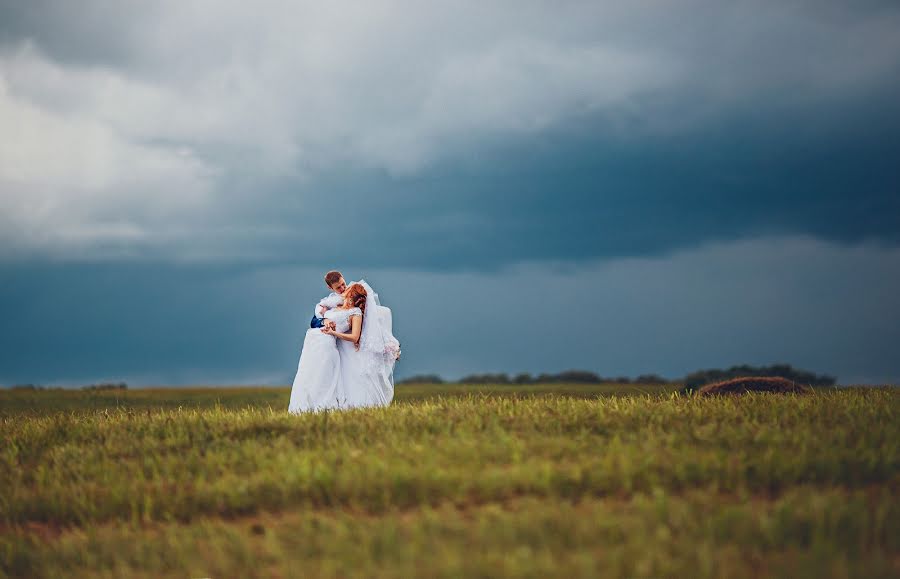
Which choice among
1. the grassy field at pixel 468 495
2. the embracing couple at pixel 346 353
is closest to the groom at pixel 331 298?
the embracing couple at pixel 346 353

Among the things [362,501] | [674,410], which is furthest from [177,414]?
[674,410]

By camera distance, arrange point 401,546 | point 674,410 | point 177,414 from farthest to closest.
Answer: point 177,414 → point 674,410 → point 401,546

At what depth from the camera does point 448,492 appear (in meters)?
8.05

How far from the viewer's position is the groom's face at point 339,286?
16.0 m

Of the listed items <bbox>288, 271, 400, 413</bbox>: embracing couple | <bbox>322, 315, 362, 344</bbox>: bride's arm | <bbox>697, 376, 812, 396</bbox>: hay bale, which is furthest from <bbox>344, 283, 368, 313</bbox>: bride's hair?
<bbox>697, 376, 812, 396</bbox>: hay bale

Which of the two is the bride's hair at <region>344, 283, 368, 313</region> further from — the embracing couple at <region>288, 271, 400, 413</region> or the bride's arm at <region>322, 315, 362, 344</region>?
the bride's arm at <region>322, 315, 362, 344</region>

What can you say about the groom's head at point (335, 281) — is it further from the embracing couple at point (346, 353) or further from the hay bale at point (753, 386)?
the hay bale at point (753, 386)

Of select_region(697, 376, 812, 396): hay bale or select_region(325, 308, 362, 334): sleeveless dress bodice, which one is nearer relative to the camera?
select_region(325, 308, 362, 334): sleeveless dress bodice

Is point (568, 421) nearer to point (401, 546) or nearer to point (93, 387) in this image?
point (401, 546)

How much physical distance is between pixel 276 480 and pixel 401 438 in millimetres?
2091

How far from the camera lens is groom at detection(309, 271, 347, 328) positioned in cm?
1597

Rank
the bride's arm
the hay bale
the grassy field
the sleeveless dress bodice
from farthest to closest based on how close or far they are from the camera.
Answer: the hay bale → the sleeveless dress bodice → the bride's arm → the grassy field

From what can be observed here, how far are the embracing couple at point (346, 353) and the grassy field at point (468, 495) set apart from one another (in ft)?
12.0

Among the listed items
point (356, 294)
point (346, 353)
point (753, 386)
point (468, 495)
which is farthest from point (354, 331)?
point (753, 386)
